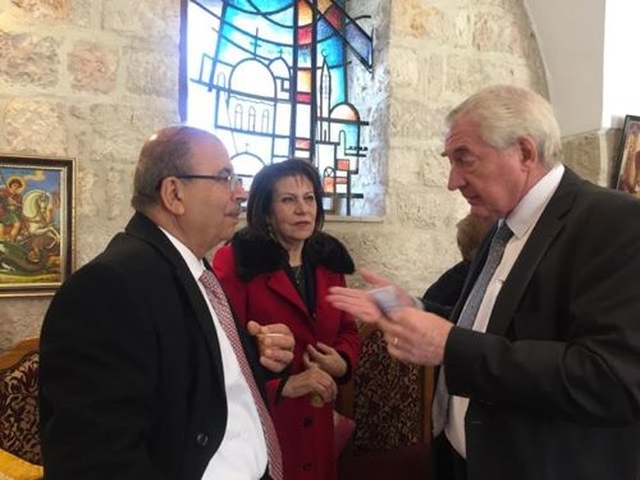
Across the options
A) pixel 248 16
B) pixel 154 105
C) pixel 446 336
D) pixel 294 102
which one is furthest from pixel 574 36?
pixel 446 336

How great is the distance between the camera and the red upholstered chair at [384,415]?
255 centimetres

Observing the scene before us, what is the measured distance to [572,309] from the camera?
3.71 feet

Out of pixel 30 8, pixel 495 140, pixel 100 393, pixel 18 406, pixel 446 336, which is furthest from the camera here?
pixel 30 8

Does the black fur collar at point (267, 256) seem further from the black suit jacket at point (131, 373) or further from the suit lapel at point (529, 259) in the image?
the suit lapel at point (529, 259)

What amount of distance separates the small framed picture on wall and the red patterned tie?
2.78 metres

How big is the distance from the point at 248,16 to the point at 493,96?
2181 millimetres

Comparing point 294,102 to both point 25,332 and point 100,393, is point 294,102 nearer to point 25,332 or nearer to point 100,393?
point 25,332

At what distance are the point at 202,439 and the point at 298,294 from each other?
0.90 metres

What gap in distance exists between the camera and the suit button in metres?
1.21

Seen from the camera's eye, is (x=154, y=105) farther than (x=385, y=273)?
No

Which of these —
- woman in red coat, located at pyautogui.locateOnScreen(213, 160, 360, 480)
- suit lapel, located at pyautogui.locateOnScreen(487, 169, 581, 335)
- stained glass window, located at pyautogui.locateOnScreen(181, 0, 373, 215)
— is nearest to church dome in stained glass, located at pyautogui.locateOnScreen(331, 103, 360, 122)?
stained glass window, located at pyautogui.locateOnScreen(181, 0, 373, 215)

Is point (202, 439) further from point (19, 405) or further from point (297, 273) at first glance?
point (19, 405)

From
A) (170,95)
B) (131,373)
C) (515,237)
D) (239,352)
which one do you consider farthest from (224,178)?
(170,95)

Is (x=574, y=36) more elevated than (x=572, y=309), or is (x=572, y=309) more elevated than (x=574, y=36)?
(x=574, y=36)
